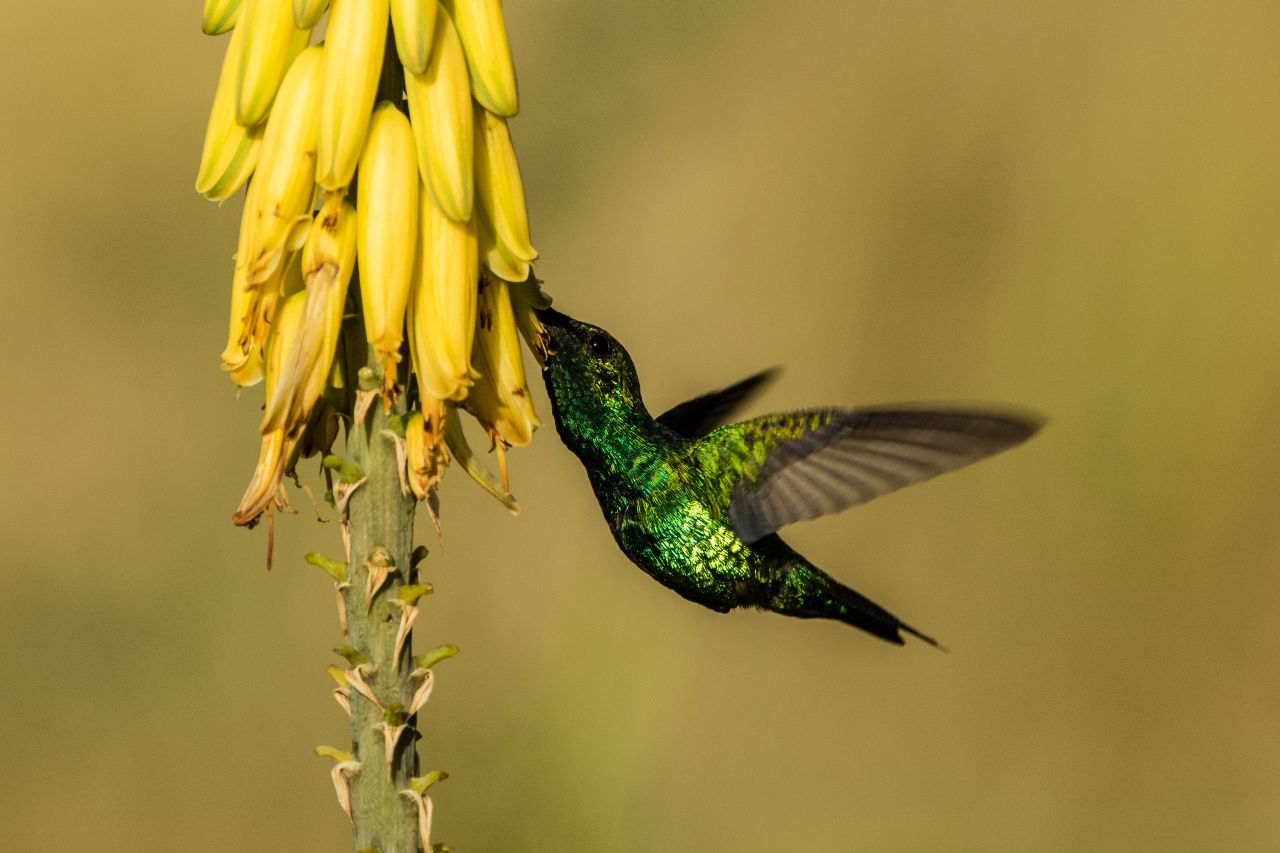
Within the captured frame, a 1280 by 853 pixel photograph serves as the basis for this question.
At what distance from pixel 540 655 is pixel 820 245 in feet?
8.08

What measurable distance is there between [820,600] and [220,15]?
235 cm

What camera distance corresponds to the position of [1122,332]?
5.80m

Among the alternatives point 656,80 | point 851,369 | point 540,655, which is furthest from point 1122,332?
point 540,655

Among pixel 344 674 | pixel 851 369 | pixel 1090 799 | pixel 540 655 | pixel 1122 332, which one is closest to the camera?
pixel 344 674

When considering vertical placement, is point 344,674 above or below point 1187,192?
below

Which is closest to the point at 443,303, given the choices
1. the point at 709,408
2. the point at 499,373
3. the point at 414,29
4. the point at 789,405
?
the point at 499,373

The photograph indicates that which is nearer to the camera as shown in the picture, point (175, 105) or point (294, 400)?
point (294, 400)

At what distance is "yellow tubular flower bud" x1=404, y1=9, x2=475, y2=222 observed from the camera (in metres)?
2.34

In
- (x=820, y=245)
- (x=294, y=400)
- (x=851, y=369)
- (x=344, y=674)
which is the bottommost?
(x=344, y=674)

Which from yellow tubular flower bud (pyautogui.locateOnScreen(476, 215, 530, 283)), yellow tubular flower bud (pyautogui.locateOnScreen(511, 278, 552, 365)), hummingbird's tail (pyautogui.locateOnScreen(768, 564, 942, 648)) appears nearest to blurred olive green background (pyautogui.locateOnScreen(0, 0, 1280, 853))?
hummingbird's tail (pyautogui.locateOnScreen(768, 564, 942, 648))

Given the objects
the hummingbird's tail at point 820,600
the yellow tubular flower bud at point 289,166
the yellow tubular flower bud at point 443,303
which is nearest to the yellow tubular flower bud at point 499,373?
the yellow tubular flower bud at point 443,303

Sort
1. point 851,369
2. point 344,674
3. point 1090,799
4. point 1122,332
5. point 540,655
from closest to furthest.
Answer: point 344,674 < point 540,655 < point 1090,799 < point 1122,332 < point 851,369

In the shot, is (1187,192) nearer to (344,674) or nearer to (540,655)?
(540,655)

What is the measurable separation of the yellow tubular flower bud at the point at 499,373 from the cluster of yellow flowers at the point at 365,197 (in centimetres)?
8
